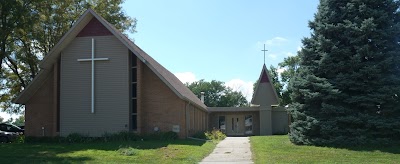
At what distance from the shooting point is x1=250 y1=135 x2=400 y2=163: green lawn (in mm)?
15367

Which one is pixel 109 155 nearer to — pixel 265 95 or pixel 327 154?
pixel 327 154

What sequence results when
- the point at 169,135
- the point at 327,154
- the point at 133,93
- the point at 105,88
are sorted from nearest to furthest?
1. the point at 327,154
2. the point at 169,135
3. the point at 105,88
4. the point at 133,93

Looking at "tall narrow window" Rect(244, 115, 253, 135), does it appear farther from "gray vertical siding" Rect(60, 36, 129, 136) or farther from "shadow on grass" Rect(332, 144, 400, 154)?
"shadow on grass" Rect(332, 144, 400, 154)

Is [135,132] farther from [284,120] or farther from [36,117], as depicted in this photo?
[284,120]

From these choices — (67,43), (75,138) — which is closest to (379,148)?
(75,138)

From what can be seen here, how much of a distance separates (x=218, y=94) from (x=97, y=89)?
72673 millimetres

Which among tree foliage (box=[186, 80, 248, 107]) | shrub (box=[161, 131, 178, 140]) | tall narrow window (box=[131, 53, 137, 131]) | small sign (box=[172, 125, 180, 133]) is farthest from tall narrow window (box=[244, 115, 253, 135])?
tree foliage (box=[186, 80, 248, 107])

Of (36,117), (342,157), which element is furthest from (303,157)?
(36,117)

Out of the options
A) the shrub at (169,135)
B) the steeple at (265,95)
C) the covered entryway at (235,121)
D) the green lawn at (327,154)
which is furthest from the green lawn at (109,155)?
the covered entryway at (235,121)

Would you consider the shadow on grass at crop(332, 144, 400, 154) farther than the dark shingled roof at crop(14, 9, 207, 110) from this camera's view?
No

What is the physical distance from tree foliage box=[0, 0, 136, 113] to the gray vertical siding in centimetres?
369

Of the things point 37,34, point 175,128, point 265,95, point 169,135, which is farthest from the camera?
point 265,95

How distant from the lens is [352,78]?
2003 cm

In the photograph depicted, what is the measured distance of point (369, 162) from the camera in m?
14.8
